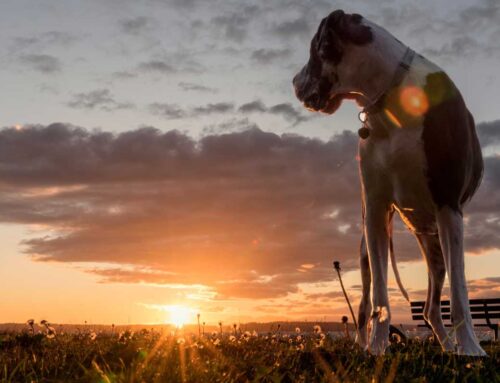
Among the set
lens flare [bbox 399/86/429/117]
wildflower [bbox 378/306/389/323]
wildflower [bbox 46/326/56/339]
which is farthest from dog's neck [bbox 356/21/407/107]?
wildflower [bbox 46/326/56/339]

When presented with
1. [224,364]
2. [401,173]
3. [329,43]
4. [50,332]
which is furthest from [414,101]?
[50,332]

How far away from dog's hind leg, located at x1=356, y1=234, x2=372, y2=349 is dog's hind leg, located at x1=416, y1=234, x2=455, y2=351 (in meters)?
0.78

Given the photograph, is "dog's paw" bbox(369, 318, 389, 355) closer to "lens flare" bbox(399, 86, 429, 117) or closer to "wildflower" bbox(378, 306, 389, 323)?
"wildflower" bbox(378, 306, 389, 323)

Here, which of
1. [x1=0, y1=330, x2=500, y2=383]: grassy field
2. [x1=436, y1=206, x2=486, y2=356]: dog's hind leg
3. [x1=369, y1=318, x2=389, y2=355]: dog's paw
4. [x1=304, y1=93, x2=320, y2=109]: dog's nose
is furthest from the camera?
[x1=304, y1=93, x2=320, y2=109]: dog's nose

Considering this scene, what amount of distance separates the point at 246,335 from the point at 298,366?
3.41 meters

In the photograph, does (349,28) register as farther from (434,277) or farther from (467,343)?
(467,343)

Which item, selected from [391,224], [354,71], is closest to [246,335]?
[391,224]

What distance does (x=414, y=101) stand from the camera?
6.79 meters

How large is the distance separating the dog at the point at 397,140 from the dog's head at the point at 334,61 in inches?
0.4

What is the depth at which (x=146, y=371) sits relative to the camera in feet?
16.3

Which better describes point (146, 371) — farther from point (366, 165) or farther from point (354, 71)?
point (354, 71)

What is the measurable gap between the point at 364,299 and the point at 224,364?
2.69 m

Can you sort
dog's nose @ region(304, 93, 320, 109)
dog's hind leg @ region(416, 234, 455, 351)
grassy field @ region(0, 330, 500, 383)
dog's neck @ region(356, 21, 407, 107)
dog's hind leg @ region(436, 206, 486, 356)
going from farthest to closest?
1. dog's hind leg @ region(416, 234, 455, 351)
2. dog's nose @ region(304, 93, 320, 109)
3. dog's neck @ region(356, 21, 407, 107)
4. dog's hind leg @ region(436, 206, 486, 356)
5. grassy field @ region(0, 330, 500, 383)

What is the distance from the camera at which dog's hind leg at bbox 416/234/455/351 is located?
310 inches
